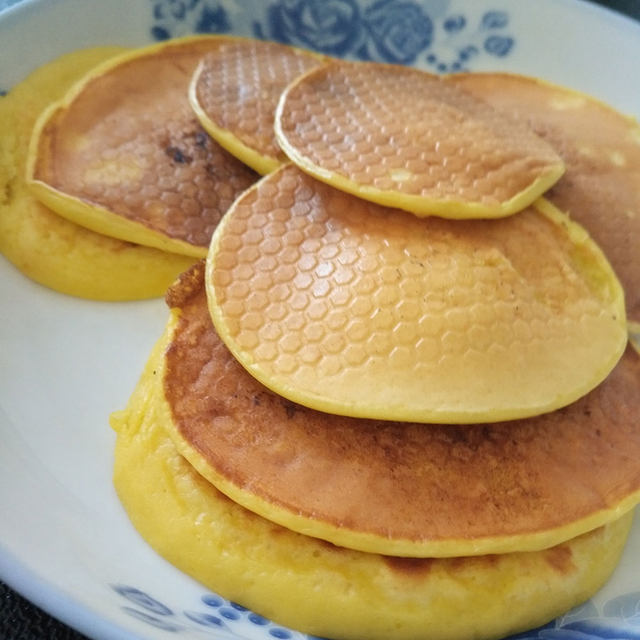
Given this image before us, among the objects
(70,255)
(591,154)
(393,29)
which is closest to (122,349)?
(70,255)

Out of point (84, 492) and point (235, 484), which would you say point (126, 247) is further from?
point (235, 484)

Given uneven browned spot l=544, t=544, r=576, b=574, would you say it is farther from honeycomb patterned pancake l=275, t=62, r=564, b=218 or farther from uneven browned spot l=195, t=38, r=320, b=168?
uneven browned spot l=195, t=38, r=320, b=168

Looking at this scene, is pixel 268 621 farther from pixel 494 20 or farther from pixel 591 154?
pixel 494 20

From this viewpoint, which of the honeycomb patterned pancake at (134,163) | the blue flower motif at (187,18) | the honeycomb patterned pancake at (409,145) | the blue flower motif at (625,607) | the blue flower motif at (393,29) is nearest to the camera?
the blue flower motif at (625,607)

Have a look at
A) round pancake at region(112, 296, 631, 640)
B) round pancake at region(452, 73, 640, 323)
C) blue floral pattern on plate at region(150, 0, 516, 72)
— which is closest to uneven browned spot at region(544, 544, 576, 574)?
round pancake at region(112, 296, 631, 640)

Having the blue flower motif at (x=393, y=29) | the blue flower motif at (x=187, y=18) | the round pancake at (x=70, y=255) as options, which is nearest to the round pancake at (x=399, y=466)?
the round pancake at (x=70, y=255)

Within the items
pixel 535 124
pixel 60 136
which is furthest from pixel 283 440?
pixel 535 124

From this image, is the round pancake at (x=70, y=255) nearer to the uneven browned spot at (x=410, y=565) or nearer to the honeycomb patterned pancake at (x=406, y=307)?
the honeycomb patterned pancake at (x=406, y=307)
